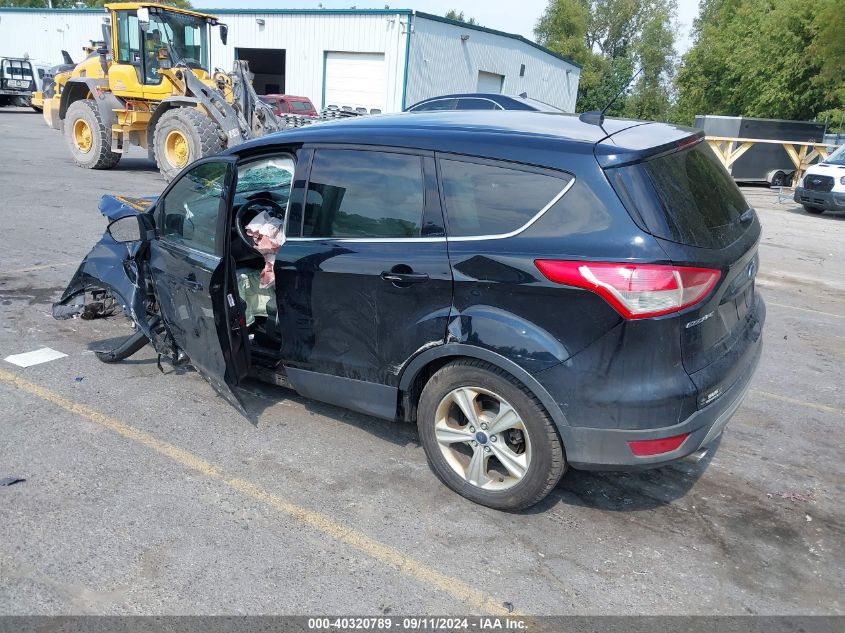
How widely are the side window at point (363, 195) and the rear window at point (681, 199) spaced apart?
1042 millimetres

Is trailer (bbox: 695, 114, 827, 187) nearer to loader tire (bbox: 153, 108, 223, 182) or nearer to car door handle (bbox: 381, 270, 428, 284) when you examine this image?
loader tire (bbox: 153, 108, 223, 182)

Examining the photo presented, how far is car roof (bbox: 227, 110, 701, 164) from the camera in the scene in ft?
10.4

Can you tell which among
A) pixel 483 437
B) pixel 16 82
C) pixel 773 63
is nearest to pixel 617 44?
pixel 773 63

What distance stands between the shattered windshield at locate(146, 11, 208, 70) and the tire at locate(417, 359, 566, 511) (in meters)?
13.3

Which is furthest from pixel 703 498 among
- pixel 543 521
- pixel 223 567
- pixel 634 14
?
pixel 634 14

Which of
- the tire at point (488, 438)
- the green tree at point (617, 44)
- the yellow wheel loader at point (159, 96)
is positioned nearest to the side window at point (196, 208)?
the tire at point (488, 438)

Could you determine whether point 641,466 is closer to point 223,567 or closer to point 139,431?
point 223,567

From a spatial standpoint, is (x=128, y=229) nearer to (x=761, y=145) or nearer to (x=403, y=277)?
(x=403, y=277)

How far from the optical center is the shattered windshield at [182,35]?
14.2 m

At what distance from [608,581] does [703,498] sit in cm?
98

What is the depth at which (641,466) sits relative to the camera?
10.1 feet

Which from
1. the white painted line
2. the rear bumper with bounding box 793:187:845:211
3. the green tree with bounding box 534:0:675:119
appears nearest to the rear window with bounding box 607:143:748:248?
the white painted line

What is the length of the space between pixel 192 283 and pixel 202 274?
14 centimetres

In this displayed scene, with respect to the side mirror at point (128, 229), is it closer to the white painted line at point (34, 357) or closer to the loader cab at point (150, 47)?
the white painted line at point (34, 357)
